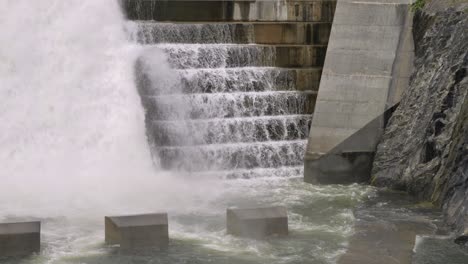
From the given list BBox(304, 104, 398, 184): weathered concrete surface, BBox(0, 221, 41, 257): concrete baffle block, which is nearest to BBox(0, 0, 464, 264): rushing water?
BBox(304, 104, 398, 184): weathered concrete surface

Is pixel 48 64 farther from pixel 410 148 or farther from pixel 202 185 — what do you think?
pixel 410 148

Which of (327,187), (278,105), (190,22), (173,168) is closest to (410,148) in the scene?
(327,187)

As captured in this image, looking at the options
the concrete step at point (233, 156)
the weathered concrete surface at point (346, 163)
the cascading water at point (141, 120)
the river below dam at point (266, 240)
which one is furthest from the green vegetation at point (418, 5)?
the river below dam at point (266, 240)

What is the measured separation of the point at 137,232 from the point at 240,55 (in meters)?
6.52

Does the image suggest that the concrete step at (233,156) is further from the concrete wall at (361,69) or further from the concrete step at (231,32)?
the concrete step at (231,32)

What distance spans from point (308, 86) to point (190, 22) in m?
2.62

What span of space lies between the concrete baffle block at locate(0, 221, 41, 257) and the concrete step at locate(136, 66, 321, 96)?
546cm

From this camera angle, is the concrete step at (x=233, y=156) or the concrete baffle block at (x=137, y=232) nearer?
the concrete baffle block at (x=137, y=232)

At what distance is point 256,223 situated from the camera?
1005 centimetres

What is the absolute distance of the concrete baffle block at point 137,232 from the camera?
9.60 m

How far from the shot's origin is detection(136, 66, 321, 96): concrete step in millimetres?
14711

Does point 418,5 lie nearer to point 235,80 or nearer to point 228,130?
point 235,80

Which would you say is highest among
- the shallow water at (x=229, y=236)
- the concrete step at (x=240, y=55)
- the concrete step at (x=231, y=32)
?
the concrete step at (x=231, y=32)

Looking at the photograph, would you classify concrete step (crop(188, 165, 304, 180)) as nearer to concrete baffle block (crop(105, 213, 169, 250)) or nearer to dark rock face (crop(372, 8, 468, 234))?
dark rock face (crop(372, 8, 468, 234))
